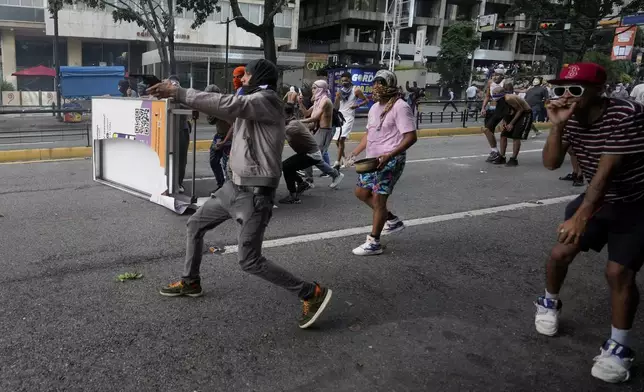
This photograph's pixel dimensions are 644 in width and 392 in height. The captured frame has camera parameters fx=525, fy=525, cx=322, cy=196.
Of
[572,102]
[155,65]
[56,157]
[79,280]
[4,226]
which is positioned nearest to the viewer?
[572,102]

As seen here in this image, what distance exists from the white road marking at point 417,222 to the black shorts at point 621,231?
280cm

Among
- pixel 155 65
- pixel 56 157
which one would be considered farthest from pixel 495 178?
pixel 155 65

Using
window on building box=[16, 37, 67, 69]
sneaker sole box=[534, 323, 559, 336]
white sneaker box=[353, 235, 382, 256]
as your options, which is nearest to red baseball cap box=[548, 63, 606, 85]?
sneaker sole box=[534, 323, 559, 336]

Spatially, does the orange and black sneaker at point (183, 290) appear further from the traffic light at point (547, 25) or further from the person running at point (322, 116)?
the traffic light at point (547, 25)

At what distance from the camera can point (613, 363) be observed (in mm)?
2959

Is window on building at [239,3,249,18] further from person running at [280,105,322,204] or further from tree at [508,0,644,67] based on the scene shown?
person running at [280,105,322,204]

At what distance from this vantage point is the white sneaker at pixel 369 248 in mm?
4938

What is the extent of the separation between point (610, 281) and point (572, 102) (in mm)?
1053

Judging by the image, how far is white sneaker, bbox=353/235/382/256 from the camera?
4938 millimetres

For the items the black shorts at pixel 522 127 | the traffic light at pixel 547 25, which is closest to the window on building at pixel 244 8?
the traffic light at pixel 547 25

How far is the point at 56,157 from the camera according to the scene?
10562 mm

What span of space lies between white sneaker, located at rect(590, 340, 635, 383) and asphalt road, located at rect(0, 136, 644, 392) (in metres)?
0.06

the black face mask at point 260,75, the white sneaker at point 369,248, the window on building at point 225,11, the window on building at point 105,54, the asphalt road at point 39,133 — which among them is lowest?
the asphalt road at point 39,133

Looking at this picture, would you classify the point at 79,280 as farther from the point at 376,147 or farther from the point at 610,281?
the point at 610,281
